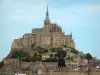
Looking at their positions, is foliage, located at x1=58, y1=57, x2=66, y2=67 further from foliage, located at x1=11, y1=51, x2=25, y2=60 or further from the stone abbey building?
the stone abbey building

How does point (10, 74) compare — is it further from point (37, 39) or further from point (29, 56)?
point (37, 39)

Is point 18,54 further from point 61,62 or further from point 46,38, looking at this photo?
point 61,62

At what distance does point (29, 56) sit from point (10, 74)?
19605mm

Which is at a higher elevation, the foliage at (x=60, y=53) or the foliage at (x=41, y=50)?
the foliage at (x=41, y=50)

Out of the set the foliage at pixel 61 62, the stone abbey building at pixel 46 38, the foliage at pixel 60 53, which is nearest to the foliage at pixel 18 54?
the stone abbey building at pixel 46 38

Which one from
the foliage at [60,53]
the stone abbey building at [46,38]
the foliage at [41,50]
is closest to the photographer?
the foliage at [60,53]

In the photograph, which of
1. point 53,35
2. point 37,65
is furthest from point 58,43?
point 37,65

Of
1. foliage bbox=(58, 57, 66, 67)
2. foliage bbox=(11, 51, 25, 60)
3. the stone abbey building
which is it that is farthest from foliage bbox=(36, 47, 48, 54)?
foliage bbox=(58, 57, 66, 67)

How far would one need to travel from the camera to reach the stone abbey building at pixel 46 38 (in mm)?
79812

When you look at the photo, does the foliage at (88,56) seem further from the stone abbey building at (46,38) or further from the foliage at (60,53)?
the foliage at (60,53)

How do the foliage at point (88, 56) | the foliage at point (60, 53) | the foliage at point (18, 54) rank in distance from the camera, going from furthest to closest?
the foliage at point (88, 56)
the foliage at point (60, 53)
the foliage at point (18, 54)

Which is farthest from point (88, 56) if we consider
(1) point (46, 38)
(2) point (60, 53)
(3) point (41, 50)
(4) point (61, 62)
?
(4) point (61, 62)

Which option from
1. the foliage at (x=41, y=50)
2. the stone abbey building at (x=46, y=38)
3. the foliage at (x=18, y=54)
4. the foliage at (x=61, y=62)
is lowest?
the foliage at (x=61, y=62)

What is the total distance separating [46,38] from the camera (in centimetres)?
8019
